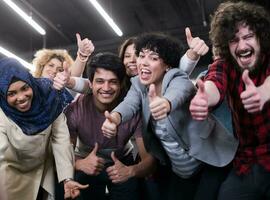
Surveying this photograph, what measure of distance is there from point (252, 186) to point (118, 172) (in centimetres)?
83

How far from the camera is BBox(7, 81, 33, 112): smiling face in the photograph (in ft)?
7.70

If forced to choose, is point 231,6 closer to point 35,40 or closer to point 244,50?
point 244,50

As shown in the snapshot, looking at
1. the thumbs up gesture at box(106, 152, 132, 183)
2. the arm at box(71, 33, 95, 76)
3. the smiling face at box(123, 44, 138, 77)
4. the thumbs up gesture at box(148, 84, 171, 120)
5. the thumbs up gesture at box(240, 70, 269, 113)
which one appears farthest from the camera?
the arm at box(71, 33, 95, 76)

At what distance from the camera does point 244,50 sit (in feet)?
6.34

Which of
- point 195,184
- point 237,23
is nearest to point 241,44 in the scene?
point 237,23

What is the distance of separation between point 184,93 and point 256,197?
592mm

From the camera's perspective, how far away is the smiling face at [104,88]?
2.60 metres

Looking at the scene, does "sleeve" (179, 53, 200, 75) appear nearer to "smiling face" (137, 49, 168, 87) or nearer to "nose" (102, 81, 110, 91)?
"smiling face" (137, 49, 168, 87)

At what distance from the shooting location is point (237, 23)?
6.61 feet

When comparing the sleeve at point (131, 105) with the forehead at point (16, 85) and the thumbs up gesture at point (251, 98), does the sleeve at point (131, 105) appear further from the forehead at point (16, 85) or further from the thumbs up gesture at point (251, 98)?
the thumbs up gesture at point (251, 98)

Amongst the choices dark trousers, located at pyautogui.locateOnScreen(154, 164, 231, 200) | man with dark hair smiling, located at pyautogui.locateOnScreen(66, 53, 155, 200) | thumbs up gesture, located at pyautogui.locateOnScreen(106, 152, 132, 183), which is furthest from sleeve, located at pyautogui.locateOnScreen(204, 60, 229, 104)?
thumbs up gesture, located at pyautogui.locateOnScreen(106, 152, 132, 183)

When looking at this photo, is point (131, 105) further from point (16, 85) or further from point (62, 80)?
point (16, 85)

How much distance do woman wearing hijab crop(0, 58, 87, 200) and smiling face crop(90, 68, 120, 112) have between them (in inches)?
9.3

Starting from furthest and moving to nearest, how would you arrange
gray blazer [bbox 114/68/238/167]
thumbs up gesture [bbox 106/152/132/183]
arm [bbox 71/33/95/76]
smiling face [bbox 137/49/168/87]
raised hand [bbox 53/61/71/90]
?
1. arm [bbox 71/33/95/76]
2. raised hand [bbox 53/61/71/90]
3. thumbs up gesture [bbox 106/152/132/183]
4. smiling face [bbox 137/49/168/87]
5. gray blazer [bbox 114/68/238/167]
